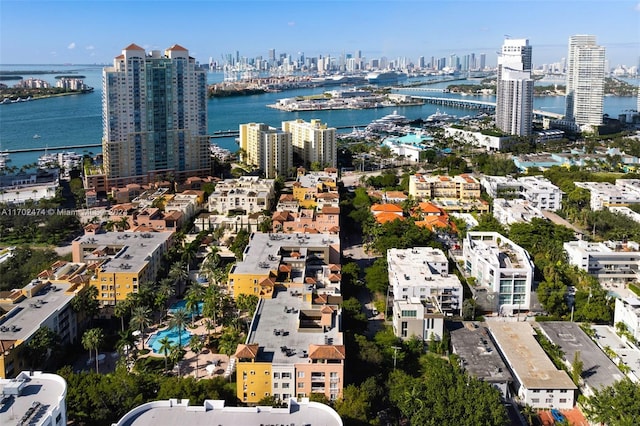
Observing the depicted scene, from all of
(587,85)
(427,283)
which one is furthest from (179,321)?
(587,85)

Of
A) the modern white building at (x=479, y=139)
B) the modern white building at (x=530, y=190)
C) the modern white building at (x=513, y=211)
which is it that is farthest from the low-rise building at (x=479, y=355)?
the modern white building at (x=479, y=139)

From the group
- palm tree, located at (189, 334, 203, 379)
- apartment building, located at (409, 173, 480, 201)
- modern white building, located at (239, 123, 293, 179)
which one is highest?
modern white building, located at (239, 123, 293, 179)

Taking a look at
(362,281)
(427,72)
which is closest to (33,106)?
(362,281)

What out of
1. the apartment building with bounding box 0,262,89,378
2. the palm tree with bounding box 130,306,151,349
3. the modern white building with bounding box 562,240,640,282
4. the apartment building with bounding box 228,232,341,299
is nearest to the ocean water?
the apartment building with bounding box 0,262,89,378

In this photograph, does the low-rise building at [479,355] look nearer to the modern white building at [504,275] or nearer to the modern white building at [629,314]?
the modern white building at [504,275]

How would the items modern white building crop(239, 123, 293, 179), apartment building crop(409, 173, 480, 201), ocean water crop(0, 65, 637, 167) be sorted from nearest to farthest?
1. apartment building crop(409, 173, 480, 201)
2. modern white building crop(239, 123, 293, 179)
3. ocean water crop(0, 65, 637, 167)

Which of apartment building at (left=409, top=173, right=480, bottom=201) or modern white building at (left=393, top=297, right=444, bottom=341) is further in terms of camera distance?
apartment building at (left=409, top=173, right=480, bottom=201)

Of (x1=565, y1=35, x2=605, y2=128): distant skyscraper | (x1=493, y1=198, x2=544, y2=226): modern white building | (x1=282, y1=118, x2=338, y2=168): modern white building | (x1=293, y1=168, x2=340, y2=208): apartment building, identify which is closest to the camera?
(x1=493, y1=198, x2=544, y2=226): modern white building

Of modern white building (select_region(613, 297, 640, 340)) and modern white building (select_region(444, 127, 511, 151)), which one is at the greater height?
modern white building (select_region(444, 127, 511, 151))

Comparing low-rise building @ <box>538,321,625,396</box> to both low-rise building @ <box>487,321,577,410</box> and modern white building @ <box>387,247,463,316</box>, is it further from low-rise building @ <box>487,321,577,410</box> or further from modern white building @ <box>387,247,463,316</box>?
modern white building @ <box>387,247,463,316</box>
